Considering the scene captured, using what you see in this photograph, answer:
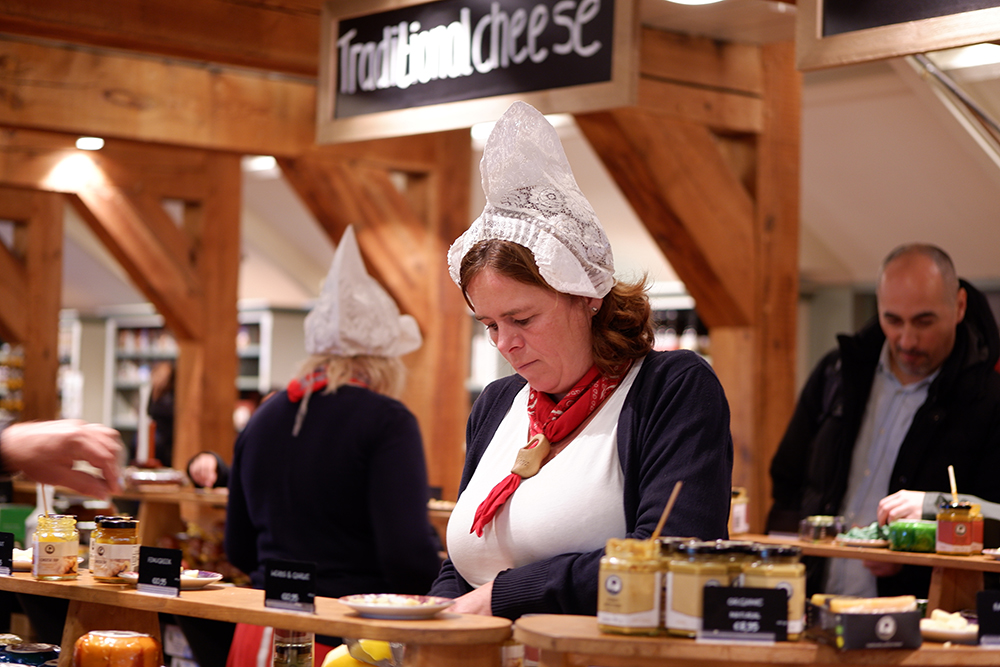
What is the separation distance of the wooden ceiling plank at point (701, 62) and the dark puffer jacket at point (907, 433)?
120 cm

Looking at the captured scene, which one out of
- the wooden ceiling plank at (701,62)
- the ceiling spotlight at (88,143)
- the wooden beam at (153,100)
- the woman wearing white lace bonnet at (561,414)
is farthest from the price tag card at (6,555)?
the ceiling spotlight at (88,143)

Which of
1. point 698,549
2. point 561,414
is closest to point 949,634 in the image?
point 698,549

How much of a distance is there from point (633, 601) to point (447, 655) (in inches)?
12.7

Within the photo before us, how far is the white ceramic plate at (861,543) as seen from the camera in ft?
11.6

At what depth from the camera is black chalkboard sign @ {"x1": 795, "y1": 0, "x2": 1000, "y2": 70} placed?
2.89m

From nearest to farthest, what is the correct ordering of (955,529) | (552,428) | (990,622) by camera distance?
(990,622) → (552,428) → (955,529)

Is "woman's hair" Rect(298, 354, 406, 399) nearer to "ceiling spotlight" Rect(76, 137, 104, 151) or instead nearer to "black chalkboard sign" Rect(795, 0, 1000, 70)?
"black chalkboard sign" Rect(795, 0, 1000, 70)

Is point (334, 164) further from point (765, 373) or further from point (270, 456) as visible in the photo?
point (270, 456)

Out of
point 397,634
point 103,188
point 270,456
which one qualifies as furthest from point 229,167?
point 397,634

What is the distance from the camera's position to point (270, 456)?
357 cm

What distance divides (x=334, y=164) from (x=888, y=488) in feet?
11.8

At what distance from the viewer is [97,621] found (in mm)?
2482

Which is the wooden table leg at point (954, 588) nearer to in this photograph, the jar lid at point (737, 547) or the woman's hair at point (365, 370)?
the woman's hair at point (365, 370)

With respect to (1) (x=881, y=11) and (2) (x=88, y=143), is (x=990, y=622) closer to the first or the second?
(1) (x=881, y=11)
